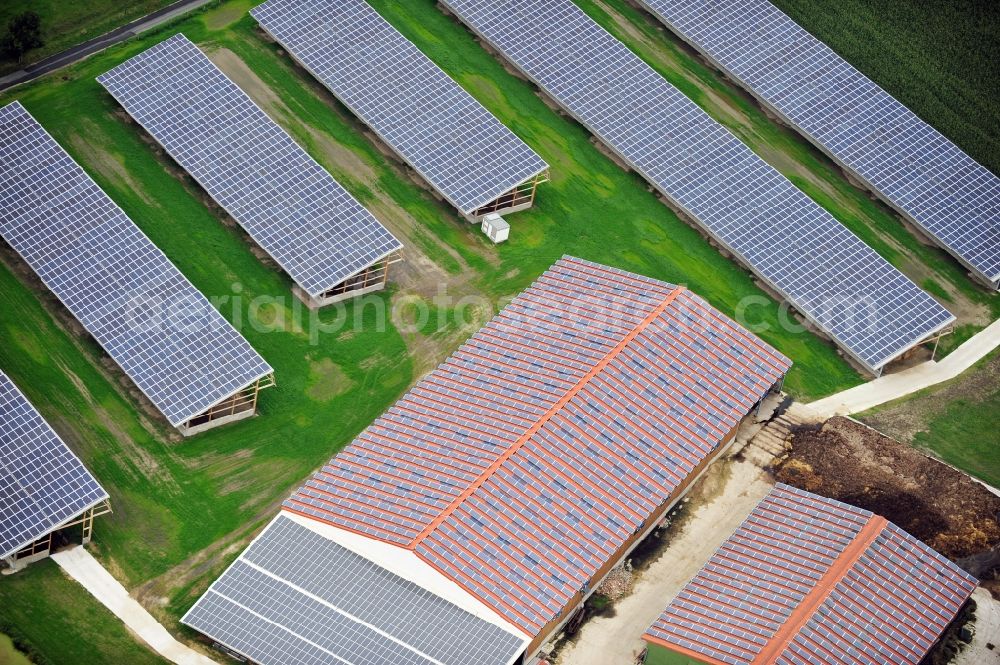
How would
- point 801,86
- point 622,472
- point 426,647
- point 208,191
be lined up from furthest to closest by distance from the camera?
point 801,86, point 208,191, point 622,472, point 426,647

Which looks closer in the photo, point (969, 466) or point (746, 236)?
point (969, 466)

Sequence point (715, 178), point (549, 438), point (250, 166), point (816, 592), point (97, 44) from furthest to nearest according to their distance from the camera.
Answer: point (97, 44), point (715, 178), point (250, 166), point (549, 438), point (816, 592)

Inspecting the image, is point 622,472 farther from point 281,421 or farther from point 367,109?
point 367,109

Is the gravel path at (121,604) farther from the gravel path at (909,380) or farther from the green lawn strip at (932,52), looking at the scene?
the green lawn strip at (932,52)

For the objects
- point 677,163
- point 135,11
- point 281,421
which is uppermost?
point 677,163

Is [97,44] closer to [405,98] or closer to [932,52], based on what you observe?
[405,98]

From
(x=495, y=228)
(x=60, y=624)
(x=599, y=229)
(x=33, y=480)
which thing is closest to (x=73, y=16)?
(x=495, y=228)

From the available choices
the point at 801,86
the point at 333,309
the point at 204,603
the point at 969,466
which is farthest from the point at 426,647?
the point at 801,86
